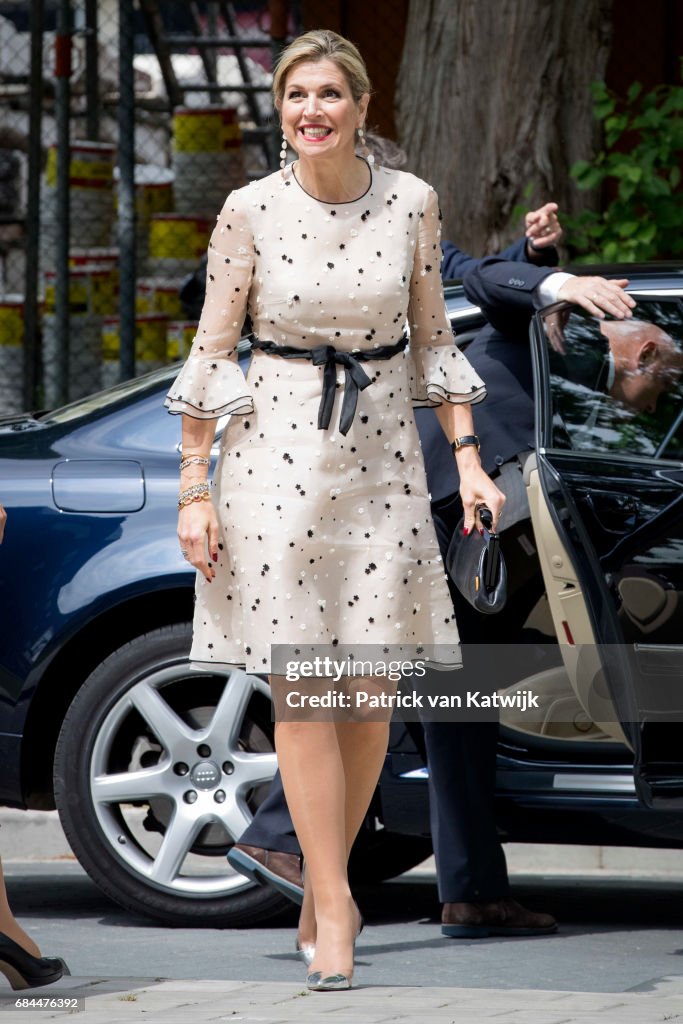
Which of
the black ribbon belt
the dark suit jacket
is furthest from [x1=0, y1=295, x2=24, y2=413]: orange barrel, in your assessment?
the black ribbon belt

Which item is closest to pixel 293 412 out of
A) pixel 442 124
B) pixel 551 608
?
pixel 551 608

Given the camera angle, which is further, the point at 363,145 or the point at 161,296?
the point at 161,296

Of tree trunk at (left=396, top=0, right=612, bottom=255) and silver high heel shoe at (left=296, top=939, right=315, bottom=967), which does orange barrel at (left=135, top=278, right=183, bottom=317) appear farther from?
silver high heel shoe at (left=296, top=939, right=315, bottom=967)

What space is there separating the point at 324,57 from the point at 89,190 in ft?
20.2

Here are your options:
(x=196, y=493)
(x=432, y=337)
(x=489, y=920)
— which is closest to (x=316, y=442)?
(x=196, y=493)

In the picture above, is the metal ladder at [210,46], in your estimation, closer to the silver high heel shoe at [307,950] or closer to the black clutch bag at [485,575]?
the black clutch bag at [485,575]

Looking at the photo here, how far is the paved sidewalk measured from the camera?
332cm

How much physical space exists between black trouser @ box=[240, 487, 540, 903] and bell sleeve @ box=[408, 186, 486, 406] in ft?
1.84

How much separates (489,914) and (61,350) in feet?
16.5

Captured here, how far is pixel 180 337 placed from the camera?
8695 mm

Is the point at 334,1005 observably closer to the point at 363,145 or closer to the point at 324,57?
the point at 363,145

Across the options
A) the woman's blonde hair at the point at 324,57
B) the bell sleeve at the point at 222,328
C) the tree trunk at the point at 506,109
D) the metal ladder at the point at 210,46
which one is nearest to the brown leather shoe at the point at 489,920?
the bell sleeve at the point at 222,328

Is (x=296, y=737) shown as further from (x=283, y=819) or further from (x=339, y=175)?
(x=339, y=175)

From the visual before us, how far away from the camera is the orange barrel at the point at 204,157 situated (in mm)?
9406
